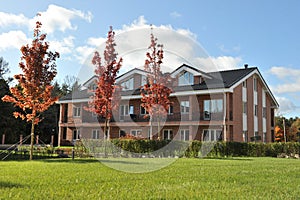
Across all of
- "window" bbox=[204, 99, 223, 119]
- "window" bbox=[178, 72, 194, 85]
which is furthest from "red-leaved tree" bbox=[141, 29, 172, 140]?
"window" bbox=[178, 72, 194, 85]

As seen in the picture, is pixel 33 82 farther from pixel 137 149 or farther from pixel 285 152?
pixel 285 152

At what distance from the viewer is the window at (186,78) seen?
111 ft

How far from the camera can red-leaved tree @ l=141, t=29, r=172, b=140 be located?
25266 millimetres

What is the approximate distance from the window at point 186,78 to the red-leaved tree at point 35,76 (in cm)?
1796

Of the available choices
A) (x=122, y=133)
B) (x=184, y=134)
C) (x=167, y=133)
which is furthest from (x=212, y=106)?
(x=122, y=133)

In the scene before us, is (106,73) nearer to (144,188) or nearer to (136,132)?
(136,132)

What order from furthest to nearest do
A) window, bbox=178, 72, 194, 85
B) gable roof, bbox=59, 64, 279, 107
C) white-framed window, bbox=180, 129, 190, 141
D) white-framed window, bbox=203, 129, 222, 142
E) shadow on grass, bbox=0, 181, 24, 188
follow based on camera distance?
window, bbox=178, 72, 194, 85
white-framed window, bbox=180, 129, 190, 141
white-framed window, bbox=203, 129, 222, 142
gable roof, bbox=59, 64, 279, 107
shadow on grass, bbox=0, 181, 24, 188

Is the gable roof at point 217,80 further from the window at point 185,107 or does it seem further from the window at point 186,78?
the window at point 185,107

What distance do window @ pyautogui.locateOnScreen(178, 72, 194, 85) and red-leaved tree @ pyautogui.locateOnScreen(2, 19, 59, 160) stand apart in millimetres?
17958

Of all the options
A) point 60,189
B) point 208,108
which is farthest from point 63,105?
point 60,189

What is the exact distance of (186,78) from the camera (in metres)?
34.0

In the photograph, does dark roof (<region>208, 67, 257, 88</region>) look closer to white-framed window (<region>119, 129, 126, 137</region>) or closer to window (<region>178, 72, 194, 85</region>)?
window (<region>178, 72, 194, 85</region>)

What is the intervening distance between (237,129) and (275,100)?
10618mm

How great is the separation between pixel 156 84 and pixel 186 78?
9259mm
